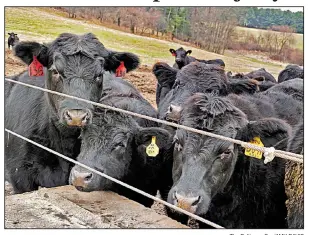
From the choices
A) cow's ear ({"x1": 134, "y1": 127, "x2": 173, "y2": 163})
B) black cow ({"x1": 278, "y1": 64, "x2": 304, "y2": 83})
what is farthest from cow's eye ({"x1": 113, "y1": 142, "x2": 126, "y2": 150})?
black cow ({"x1": 278, "y1": 64, "x2": 304, "y2": 83})

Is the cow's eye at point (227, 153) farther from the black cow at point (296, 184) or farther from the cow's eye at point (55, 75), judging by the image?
the cow's eye at point (55, 75)

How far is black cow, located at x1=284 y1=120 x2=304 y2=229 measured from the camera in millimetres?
3318

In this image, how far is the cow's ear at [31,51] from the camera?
499 centimetres

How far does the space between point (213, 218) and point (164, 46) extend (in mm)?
12362

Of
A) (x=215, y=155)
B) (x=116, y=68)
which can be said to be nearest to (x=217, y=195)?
(x=215, y=155)

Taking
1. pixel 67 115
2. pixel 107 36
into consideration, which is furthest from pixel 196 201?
pixel 107 36

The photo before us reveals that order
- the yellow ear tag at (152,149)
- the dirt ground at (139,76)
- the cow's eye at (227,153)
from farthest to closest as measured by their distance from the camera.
Answer: the dirt ground at (139,76)
the yellow ear tag at (152,149)
the cow's eye at (227,153)

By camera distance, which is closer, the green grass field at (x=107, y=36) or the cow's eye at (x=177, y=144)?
the cow's eye at (x=177, y=144)

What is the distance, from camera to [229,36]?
13258 mm

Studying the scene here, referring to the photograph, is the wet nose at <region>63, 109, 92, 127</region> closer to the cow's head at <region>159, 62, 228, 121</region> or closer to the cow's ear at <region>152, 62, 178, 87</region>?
the cow's head at <region>159, 62, 228, 121</region>

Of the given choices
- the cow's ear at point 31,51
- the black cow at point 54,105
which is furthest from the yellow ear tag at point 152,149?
the cow's ear at point 31,51

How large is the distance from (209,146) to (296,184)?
28.6 inches

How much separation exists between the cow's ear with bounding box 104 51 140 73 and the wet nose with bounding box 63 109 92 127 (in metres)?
1.07

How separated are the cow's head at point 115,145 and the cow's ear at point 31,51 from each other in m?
1.18
